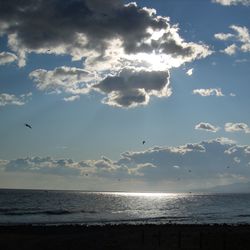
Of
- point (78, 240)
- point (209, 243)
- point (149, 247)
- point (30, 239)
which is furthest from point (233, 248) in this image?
point (30, 239)

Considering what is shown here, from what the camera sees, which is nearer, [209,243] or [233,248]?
[233,248]

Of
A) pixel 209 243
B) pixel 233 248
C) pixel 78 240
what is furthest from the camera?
pixel 78 240

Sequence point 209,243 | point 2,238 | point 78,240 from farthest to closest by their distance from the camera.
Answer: point 2,238 → point 78,240 → point 209,243

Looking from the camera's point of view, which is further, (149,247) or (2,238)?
(2,238)

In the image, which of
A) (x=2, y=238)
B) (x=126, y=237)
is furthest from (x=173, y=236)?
(x=2, y=238)

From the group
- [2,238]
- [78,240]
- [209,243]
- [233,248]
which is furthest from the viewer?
[2,238]

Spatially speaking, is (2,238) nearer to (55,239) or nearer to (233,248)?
(55,239)

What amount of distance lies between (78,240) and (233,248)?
14.0 meters

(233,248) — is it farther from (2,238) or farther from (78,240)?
(2,238)

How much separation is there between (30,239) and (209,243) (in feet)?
55.1

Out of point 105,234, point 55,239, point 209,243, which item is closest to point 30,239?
point 55,239

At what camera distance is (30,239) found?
45531 millimetres

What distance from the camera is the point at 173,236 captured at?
146 ft

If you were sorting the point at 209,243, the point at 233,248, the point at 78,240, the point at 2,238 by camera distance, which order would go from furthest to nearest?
the point at 2,238 → the point at 78,240 → the point at 209,243 → the point at 233,248
